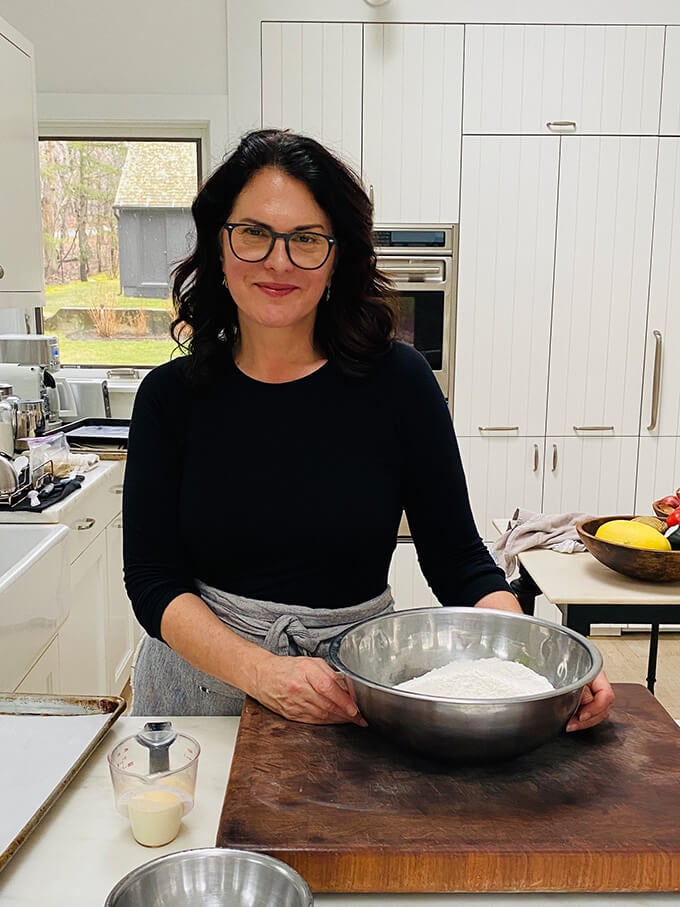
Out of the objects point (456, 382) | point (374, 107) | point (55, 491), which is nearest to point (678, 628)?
point (456, 382)

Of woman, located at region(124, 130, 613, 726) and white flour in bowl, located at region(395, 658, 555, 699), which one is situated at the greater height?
woman, located at region(124, 130, 613, 726)

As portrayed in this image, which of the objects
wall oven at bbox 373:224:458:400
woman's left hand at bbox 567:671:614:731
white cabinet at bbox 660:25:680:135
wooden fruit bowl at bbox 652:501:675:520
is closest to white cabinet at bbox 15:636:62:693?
woman's left hand at bbox 567:671:614:731

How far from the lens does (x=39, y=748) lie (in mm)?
1072

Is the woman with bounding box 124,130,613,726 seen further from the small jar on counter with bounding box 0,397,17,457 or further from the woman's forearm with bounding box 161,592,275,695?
the small jar on counter with bounding box 0,397,17,457

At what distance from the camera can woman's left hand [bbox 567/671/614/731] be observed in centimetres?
104

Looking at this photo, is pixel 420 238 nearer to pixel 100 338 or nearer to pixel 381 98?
pixel 381 98

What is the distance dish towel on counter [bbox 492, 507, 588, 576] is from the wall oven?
1.21 metres

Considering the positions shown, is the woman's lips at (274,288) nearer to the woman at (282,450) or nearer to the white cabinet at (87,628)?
the woman at (282,450)

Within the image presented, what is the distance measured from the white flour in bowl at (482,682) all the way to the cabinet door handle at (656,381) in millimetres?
3041

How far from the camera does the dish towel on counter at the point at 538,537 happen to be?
2.54 metres

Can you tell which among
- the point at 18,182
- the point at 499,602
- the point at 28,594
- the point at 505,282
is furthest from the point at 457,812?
the point at 505,282

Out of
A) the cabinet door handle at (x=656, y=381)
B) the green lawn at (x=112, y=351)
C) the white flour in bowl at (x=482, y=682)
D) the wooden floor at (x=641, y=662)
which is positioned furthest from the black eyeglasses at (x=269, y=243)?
the green lawn at (x=112, y=351)

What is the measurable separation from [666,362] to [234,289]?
2.98 metres

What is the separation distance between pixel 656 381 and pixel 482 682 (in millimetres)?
3118
